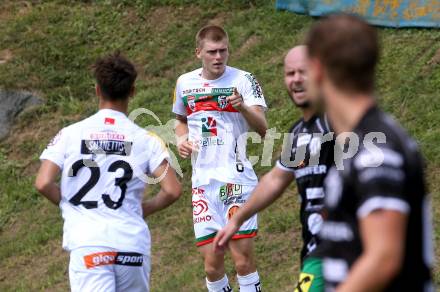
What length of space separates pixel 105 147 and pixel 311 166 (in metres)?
1.35

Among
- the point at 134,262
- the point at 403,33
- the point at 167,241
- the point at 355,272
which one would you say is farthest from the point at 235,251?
the point at 403,33

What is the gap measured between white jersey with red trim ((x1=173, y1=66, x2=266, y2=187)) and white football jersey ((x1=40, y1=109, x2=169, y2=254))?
241cm

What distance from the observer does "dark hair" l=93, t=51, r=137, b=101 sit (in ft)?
20.4

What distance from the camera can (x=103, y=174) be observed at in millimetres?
6160

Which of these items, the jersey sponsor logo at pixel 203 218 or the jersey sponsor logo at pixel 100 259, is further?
the jersey sponsor logo at pixel 203 218

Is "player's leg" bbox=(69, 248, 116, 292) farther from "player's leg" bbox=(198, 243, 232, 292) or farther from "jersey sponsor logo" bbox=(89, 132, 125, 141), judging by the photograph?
"player's leg" bbox=(198, 243, 232, 292)

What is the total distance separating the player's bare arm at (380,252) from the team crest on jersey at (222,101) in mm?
5275

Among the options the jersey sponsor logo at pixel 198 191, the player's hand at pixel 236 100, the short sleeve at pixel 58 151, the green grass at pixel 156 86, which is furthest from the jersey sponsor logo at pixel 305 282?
the green grass at pixel 156 86

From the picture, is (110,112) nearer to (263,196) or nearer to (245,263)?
(263,196)

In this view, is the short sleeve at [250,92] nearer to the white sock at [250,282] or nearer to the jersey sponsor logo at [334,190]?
the white sock at [250,282]

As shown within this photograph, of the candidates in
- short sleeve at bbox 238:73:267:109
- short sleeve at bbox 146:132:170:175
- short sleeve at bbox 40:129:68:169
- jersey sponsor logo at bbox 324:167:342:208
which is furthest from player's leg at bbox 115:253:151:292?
jersey sponsor logo at bbox 324:167:342:208

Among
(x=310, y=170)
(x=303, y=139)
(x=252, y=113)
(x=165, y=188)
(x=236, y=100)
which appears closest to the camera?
(x=310, y=170)

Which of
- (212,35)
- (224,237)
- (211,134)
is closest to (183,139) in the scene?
(211,134)

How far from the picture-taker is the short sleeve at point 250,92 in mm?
8516
